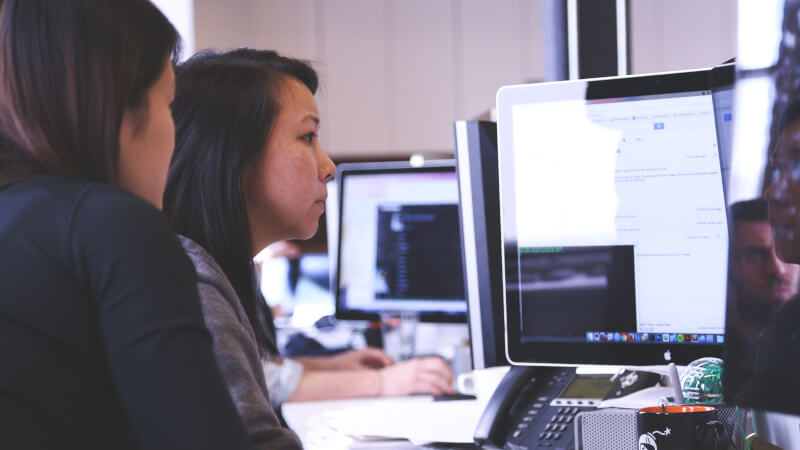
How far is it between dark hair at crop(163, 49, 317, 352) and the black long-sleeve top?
48 cm

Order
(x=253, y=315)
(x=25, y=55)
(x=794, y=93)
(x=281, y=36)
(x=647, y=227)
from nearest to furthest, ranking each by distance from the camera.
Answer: (x=794, y=93) → (x=25, y=55) → (x=647, y=227) → (x=253, y=315) → (x=281, y=36)

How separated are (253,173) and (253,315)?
7.3 inches

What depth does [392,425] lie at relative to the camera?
129 centimetres

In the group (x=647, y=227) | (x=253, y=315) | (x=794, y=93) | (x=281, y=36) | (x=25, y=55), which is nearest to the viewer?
(x=794, y=93)

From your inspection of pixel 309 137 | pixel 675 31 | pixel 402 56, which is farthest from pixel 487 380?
pixel 675 31

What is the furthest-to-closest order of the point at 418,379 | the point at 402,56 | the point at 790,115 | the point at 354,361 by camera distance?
the point at 402,56 < the point at 354,361 < the point at 418,379 < the point at 790,115

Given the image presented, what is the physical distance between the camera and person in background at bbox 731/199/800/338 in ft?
1.89

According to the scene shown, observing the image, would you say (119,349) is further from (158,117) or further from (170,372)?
(158,117)

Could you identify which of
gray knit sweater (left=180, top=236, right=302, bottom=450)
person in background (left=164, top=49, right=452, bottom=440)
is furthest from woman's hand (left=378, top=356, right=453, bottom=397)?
gray knit sweater (left=180, top=236, right=302, bottom=450)

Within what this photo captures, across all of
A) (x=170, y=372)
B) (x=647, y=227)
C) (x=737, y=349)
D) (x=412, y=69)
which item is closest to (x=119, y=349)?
(x=170, y=372)

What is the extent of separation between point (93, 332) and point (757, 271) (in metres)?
0.46

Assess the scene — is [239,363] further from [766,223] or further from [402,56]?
[402,56]

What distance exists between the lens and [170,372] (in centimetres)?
56

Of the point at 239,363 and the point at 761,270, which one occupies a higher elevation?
the point at 761,270
